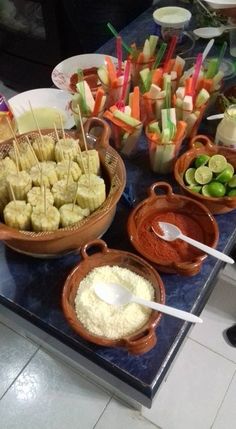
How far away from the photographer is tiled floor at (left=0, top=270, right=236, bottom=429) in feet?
4.21

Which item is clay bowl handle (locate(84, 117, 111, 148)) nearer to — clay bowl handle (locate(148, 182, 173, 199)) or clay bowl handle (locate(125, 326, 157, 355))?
clay bowl handle (locate(148, 182, 173, 199))

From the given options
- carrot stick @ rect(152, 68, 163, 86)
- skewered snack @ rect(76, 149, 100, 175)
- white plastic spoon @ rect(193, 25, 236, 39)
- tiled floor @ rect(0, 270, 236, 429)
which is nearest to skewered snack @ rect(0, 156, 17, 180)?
skewered snack @ rect(76, 149, 100, 175)

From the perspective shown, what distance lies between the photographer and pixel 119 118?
1.02 metres

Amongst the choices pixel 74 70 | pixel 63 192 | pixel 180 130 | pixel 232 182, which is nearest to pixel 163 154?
pixel 180 130

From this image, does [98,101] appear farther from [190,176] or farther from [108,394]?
[108,394]

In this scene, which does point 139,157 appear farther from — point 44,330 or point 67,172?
point 44,330

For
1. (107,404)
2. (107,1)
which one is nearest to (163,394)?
(107,404)

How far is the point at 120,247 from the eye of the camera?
91 cm

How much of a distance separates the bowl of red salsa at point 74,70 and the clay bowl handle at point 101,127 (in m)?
0.29

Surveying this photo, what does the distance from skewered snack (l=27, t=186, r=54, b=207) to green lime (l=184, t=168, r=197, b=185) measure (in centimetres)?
34

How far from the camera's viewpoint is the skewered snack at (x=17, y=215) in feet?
2.58

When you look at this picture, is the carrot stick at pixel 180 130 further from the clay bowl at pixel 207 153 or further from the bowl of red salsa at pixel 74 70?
the bowl of red salsa at pixel 74 70

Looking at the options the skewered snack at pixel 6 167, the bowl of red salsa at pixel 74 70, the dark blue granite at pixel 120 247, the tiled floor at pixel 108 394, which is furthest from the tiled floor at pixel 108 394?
the bowl of red salsa at pixel 74 70

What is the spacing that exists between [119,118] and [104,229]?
1.01ft
